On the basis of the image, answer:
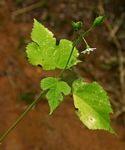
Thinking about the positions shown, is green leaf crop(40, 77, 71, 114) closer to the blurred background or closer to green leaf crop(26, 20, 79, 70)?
green leaf crop(26, 20, 79, 70)

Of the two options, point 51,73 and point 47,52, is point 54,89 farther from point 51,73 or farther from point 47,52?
point 51,73

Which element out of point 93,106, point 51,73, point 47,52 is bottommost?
point 51,73

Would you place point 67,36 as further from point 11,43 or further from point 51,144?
point 51,144

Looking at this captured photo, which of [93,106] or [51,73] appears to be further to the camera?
[51,73]

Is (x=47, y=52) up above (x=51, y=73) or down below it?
above

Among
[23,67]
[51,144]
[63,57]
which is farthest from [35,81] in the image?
[63,57]

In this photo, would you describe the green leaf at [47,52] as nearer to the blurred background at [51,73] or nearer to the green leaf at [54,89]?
the green leaf at [54,89]

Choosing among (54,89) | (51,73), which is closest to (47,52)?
(54,89)
